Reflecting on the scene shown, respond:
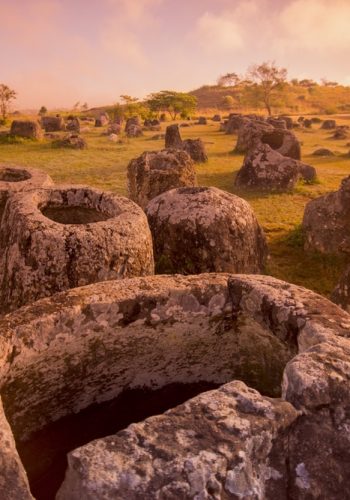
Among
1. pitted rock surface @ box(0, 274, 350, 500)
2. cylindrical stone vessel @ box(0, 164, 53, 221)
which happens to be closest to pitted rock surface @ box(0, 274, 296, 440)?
pitted rock surface @ box(0, 274, 350, 500)

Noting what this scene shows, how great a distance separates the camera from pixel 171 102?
57938mm

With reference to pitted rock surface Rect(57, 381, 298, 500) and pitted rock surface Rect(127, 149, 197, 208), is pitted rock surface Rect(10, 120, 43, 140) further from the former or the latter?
pitted rock surface Rect(57, 381, 298, 500)

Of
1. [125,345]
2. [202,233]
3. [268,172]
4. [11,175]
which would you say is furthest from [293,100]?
[125,345]

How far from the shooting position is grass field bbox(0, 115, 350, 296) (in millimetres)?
8922

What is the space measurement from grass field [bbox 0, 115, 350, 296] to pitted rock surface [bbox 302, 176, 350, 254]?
241 mm

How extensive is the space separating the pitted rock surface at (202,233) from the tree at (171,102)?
168ft

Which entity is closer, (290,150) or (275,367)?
(275,367)

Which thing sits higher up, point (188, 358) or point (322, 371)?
point (322, 371)

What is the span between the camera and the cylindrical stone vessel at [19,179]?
273 inches

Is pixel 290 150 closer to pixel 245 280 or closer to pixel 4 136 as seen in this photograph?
pixel 4 136

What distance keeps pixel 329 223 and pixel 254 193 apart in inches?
198

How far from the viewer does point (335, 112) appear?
6238 cm

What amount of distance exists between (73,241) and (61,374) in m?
1.69

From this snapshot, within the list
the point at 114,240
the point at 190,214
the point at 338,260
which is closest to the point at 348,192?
the point at 338,260
